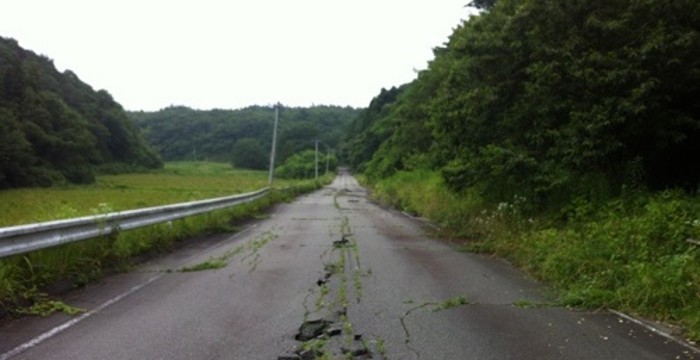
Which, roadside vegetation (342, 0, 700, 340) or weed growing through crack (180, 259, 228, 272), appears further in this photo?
weed growing through crack (180, 259, 228, 272)

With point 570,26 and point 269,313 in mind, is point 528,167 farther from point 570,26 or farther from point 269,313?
point 269,313

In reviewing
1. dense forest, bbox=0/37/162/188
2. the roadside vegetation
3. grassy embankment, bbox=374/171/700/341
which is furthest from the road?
dense forest, bbox=0/37/162/188

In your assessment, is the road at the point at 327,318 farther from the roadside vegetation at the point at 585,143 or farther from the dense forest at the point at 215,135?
the dense forest at the point at 215,135

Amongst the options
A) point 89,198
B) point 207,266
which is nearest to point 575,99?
point 207,266

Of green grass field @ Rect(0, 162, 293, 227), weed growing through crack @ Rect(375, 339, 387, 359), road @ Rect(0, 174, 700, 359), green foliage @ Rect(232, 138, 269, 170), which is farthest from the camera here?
green foliage @ Rect(232, 138, 269, 170)

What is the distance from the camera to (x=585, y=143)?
10578mm

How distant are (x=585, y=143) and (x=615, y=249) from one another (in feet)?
9.58

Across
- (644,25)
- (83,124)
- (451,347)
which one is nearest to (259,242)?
(451,347)

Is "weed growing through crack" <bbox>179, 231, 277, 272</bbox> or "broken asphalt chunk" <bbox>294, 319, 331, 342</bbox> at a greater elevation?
"broken asphalt chunk" <bbox>294, 319, 331, 342</bbox>

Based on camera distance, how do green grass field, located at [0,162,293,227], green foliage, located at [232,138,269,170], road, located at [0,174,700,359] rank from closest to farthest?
road, located at [0,174,700,359] → green grass field, located at [0,162,293,227] → green foliage, located at [232,138,269,170]

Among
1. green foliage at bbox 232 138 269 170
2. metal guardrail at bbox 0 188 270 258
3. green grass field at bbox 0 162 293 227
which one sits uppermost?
green foliage at bbox 232 138 269 170

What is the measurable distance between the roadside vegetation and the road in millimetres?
967

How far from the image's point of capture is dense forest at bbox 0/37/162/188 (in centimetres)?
4603

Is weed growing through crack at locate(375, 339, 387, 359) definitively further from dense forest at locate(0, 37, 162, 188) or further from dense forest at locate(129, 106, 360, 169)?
dense forest at locate(129, 106, 360, 169)
